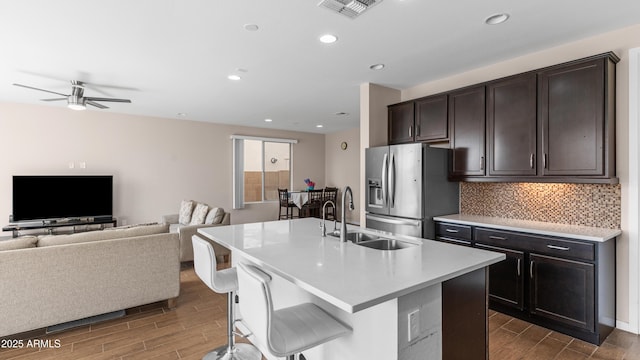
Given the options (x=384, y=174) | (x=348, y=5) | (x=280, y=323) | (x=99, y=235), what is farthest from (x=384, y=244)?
(x=99, y=235)

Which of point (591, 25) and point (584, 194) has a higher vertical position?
point (591, 25)

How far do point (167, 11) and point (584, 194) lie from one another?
3.86 meters

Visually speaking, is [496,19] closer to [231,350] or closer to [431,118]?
[431,118]

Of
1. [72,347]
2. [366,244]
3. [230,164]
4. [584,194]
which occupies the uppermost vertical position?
[230,164]

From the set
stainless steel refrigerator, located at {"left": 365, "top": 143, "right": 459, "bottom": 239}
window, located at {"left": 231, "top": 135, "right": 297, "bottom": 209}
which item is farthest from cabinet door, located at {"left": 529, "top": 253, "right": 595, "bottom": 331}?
window, located at {"left": 231, "top": 135, "right": 297, "bottom": 209}

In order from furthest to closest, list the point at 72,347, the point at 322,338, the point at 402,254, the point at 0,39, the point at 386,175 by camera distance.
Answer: the point at 386,175 < the point at 0,39 < the point at 72,347 < the point at 402,254 < the point at 322,338

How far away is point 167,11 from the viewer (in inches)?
91.7

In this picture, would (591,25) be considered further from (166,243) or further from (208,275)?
(166,243)

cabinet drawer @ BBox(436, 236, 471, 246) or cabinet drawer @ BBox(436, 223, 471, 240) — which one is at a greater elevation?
cabinet drawer @ BBox(436, 223, 471, 240)

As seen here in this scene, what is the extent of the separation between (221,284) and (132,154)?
5.09m

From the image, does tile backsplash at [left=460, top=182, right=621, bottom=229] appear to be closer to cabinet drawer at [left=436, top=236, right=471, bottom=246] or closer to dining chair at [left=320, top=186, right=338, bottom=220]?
cabinet drawer at [left=436, top=236, right=471, bottom=246]

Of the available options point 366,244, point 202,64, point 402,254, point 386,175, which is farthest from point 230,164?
point 402,254

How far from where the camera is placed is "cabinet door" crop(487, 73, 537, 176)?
299cm

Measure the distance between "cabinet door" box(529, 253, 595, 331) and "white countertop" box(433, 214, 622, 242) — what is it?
22 centimetres
